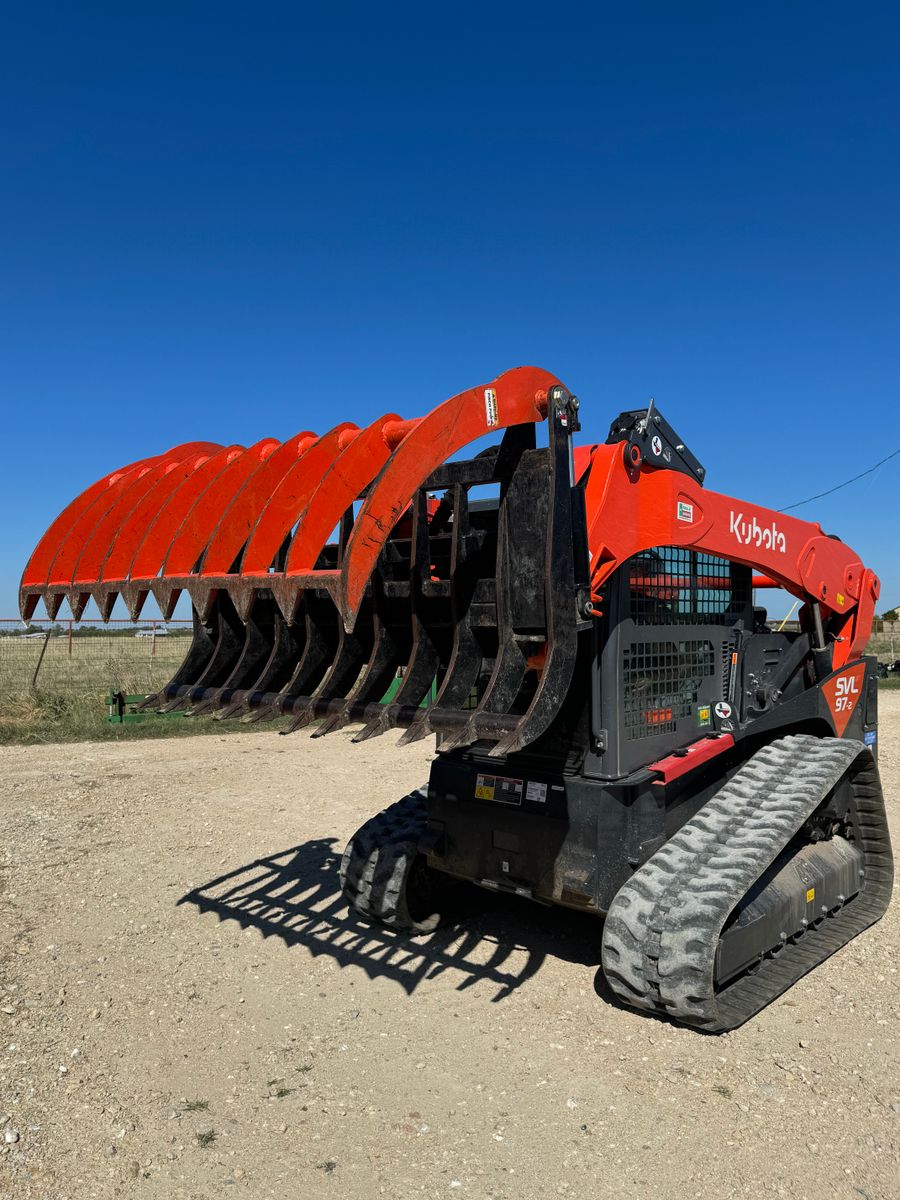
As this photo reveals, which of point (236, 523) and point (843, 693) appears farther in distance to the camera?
point (843, 693)

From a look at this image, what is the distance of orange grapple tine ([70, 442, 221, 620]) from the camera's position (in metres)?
4.30

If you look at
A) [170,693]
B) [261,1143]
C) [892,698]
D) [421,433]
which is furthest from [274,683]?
[892,698]

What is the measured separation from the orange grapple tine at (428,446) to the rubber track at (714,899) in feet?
6.48

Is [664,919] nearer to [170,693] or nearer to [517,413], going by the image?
[517,413]

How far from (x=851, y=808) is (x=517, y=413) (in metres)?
3.59

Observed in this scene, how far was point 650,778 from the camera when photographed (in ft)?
14.2

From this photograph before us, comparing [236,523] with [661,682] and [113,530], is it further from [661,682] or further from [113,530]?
[661,682]

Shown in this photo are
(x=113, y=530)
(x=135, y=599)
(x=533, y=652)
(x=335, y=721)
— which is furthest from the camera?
(x=113, y=530)

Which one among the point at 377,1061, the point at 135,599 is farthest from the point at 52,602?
the point at 377,1061

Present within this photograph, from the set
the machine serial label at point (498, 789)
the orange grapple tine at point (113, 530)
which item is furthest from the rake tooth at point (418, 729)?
the orange grapple tine at point (113, 530)

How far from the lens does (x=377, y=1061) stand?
3.96 metres

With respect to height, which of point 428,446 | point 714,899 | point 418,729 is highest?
A: point 428,446

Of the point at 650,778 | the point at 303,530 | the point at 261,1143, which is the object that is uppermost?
the point at 303,530

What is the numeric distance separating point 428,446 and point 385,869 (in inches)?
113
